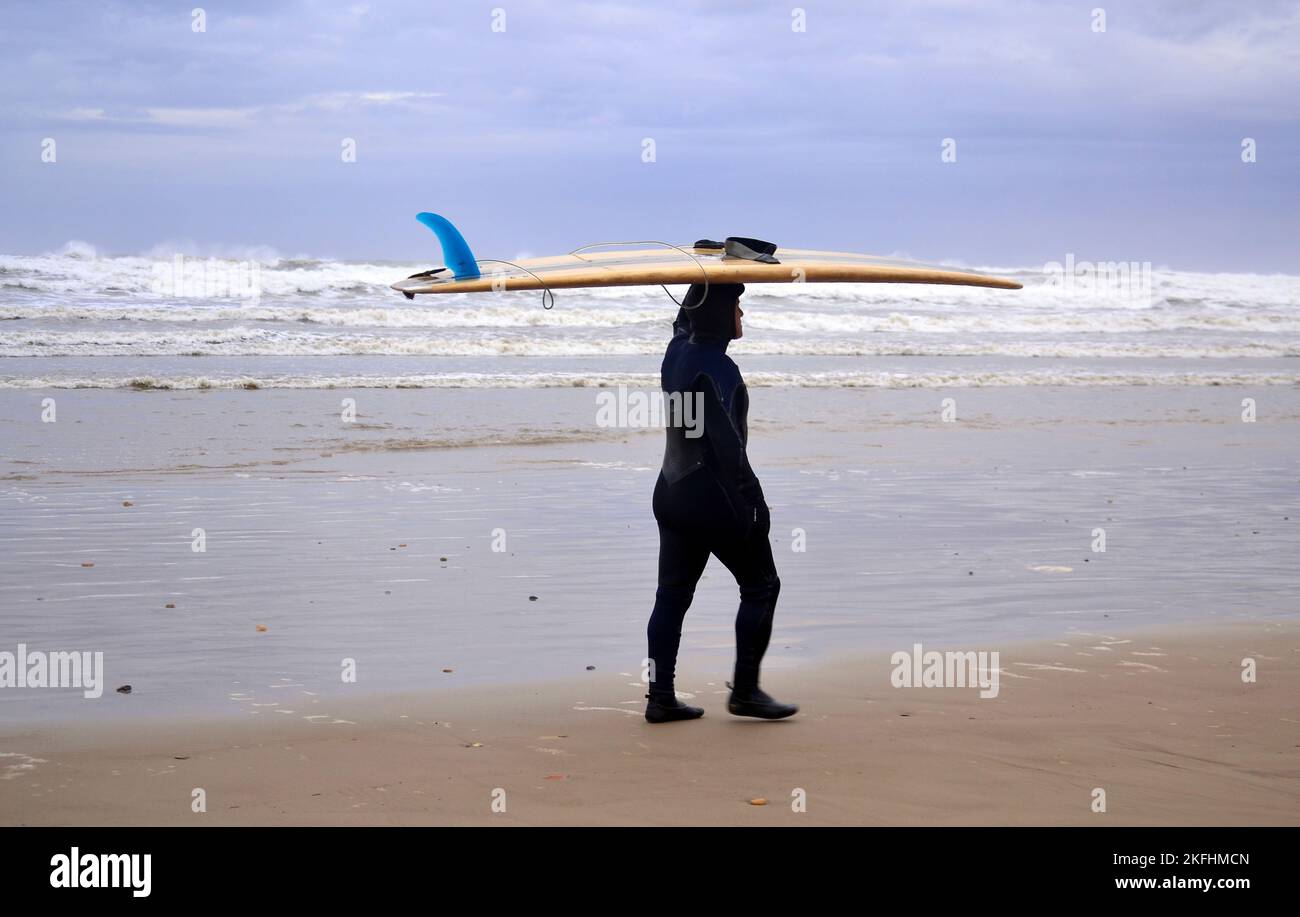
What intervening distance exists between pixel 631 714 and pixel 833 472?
7.77 meters

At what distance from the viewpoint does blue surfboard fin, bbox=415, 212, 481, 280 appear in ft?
16.7

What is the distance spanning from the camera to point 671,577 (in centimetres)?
536

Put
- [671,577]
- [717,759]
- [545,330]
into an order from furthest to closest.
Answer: [545,330] < [671,577] < [717,759]

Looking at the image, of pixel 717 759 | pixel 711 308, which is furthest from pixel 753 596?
pixel 711 308

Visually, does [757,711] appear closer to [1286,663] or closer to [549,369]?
[1286,663]

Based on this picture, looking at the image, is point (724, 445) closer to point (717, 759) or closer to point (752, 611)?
point (752, 611)

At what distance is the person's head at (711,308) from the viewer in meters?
5.29

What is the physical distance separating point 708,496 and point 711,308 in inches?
29.6

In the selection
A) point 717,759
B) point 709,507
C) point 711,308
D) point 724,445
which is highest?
point 711,308

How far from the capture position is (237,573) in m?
7.99

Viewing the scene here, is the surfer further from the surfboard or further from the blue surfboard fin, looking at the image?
the blue surfboard fin

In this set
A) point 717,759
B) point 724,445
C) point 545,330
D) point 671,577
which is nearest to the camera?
point 717,759

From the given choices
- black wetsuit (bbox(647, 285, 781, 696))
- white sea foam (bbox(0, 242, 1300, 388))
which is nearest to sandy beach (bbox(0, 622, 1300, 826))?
black wetsuit (bbox(647, 285, 781, 696))

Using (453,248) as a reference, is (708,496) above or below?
below
